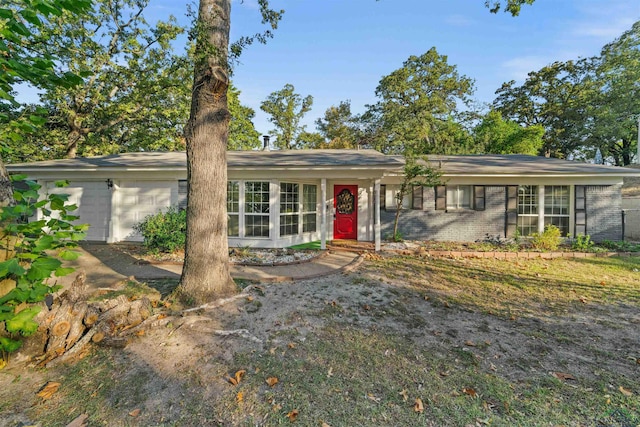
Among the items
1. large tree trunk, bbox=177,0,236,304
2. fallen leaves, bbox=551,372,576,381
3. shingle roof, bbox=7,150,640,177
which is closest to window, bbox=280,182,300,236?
shingle roof, bbox=7,150,640,177

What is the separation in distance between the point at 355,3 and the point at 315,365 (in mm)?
8786

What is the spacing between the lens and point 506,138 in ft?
69.6

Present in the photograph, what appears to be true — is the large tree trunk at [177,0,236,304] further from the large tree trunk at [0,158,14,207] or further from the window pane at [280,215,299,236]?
the window pane at [280,215,299,236]

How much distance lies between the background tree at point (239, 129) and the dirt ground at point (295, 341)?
20833 mm

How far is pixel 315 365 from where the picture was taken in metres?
3.10

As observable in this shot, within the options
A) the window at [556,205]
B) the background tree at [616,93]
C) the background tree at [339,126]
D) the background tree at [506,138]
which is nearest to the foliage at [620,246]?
the window at [556,205]

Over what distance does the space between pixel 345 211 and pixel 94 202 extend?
8.74 m

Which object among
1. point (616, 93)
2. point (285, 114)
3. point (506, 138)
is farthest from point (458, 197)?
point (285, 114)

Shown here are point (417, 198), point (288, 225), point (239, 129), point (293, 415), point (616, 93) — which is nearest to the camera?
point (293, 415)

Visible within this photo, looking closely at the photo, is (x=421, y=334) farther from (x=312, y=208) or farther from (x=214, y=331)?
(x=312, y=208)

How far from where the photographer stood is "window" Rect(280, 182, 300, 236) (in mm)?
9195

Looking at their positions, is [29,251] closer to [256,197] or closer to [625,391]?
[625,391]

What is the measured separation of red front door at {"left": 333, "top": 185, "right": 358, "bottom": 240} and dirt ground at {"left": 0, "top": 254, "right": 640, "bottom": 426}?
5388 mm

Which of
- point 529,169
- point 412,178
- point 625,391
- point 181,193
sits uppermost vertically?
point 529,169
